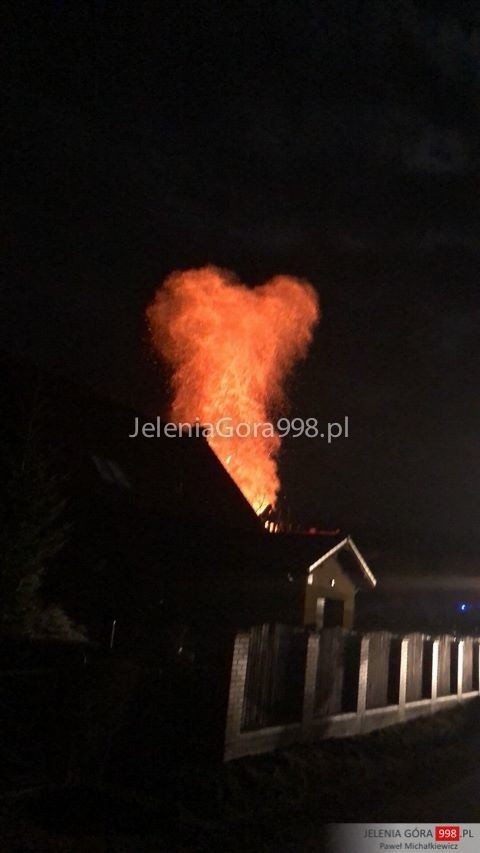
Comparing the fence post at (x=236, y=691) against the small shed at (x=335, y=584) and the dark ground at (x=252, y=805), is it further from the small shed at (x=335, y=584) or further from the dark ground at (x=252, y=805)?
the small shed at (x=335, y=584)

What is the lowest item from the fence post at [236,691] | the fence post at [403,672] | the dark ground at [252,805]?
the dark ground at [252,805]

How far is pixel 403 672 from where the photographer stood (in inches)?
622

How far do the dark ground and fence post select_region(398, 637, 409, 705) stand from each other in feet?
10.1

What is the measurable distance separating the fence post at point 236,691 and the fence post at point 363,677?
3823mm

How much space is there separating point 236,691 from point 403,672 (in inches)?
254

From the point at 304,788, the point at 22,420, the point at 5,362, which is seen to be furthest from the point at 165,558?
the point at 304,788

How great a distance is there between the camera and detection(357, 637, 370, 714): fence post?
13.8m

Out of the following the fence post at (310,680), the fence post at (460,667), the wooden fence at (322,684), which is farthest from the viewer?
the fence post at (460,667)

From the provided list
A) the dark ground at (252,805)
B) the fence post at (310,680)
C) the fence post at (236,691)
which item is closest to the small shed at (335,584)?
the fence post at (310,680)

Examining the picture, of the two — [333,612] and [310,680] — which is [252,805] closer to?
[310,680]

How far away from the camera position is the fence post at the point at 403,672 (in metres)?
15.6

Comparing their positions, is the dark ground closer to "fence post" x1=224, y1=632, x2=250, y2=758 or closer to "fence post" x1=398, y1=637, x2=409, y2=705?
"fence post" x1=224, y1=632, x2=250, y2=758

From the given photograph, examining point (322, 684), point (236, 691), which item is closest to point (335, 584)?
point (322, 684)

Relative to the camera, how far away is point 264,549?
82.4 feet
